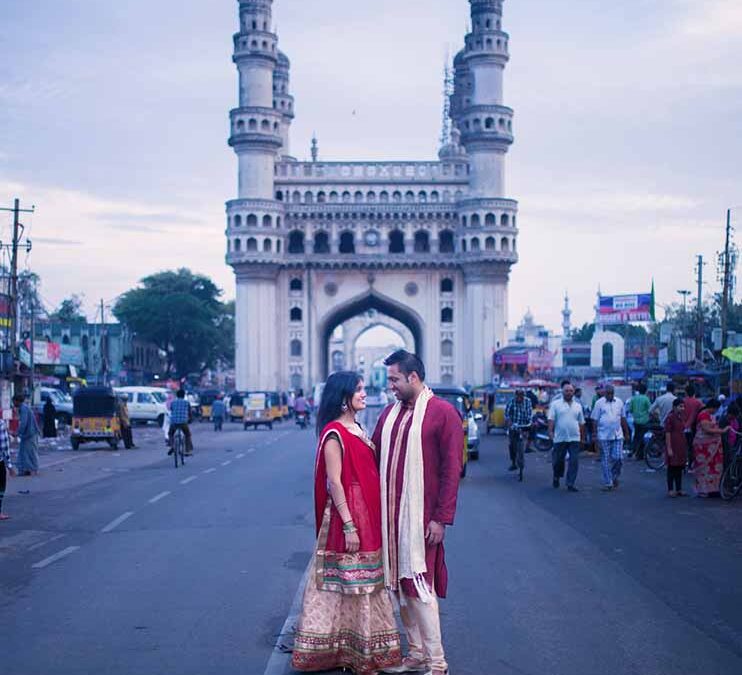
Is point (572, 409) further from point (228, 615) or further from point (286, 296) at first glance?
point (286, 296)

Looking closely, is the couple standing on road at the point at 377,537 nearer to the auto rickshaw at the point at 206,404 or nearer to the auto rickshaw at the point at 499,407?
the auto rickshaw at the point at 499,407

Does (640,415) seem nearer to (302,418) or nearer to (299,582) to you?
(299,582)

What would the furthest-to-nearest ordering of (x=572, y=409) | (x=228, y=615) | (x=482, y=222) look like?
(x=482, y=222), (x=572, y=409), (x=228, y=615)

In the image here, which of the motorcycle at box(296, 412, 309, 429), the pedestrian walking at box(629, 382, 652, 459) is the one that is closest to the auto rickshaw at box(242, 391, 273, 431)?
the motorcycle at box(296, 412, 309, 429)

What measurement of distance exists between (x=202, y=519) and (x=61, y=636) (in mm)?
6081

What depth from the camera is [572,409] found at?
53.0 feet

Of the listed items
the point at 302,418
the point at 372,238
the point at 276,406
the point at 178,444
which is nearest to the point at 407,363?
the point at 178,444

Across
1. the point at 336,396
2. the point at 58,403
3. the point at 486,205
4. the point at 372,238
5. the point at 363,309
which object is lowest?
the point at 58,403

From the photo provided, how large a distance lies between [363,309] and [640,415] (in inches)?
2104

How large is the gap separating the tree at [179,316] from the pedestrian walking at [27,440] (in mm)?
60445

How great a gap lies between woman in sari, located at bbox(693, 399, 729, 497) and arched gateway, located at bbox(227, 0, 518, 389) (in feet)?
174

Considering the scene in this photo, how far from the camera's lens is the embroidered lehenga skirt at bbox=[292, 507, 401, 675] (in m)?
5.66

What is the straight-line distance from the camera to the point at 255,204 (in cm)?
6806

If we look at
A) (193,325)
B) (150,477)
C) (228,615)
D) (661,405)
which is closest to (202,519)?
(228,615)
